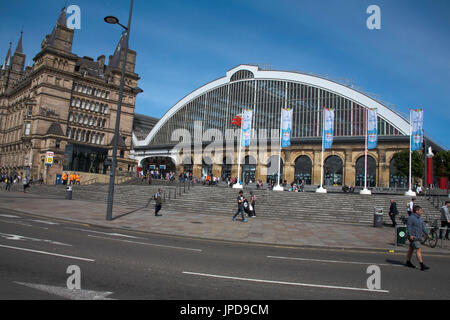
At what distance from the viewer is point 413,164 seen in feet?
138

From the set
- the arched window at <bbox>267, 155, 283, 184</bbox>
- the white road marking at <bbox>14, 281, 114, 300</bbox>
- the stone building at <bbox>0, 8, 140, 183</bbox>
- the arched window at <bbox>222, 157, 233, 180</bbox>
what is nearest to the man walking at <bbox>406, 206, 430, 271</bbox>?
the white road marking at <bbox>14, 281, 114, 300</bbox>

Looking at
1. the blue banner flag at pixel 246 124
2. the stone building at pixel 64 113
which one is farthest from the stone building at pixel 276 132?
the blue banner flag at pixel 246 124

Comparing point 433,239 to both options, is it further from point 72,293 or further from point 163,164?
point 163,164

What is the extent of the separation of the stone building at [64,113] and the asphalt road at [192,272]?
4229 cm

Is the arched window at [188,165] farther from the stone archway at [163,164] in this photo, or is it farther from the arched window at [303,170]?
the arched window at [303,170]

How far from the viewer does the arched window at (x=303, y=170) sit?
178 ft

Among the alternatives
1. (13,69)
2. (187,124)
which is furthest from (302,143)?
(13,69)

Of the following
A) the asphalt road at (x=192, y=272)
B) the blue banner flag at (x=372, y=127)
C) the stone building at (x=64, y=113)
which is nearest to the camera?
the asphalt road at (x=192, y=272)

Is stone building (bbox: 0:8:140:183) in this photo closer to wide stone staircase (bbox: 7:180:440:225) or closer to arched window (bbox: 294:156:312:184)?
wide stone staircase (bbox: 7:180:440:225)

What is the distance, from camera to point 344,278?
712cm

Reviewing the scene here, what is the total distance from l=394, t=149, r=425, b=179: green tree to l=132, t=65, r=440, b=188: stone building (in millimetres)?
3554

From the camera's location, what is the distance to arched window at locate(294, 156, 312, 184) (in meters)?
54.2

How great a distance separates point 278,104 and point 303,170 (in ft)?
49.7
